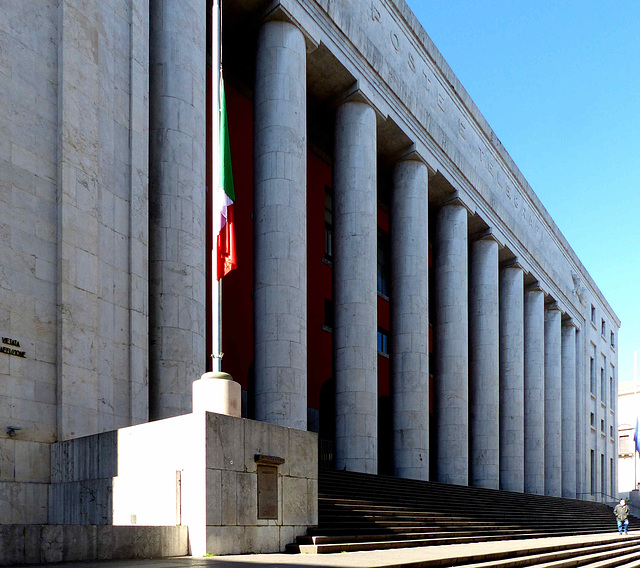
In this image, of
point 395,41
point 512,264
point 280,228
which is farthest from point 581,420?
point 280,228

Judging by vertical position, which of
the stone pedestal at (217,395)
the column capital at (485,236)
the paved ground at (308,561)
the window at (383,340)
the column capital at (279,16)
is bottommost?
the paved ground at (308,561)

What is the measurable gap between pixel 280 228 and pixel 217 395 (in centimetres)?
1100

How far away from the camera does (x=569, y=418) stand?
53.7 meters

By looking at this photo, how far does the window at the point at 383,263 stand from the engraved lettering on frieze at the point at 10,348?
25076 mm

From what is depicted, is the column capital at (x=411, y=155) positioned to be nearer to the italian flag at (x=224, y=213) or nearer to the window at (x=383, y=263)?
the window at (x=383, y=263)

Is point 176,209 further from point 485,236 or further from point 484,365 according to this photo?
point 485,236

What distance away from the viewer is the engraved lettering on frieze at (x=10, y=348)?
14523mm

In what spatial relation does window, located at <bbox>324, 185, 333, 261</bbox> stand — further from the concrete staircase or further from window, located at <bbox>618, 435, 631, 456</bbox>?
window, located at <bbox>618, 435, 631, 456</bbox>

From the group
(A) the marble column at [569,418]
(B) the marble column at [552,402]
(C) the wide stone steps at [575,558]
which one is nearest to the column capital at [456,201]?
(C) the wide stone steps at [575,558]

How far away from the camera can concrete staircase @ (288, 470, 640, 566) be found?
15531mm

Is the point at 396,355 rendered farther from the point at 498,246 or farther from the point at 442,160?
the point at 498,246

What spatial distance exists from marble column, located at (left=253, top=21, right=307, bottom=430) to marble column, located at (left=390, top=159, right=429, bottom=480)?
791cm

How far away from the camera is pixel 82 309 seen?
1594cm

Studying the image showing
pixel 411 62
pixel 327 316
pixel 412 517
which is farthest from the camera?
pixel 327 316
